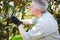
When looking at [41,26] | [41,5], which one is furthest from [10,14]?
[41,26]

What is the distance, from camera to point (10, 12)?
6.77 meters

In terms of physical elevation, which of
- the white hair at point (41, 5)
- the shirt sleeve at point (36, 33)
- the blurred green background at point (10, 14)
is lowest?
the blurred green background at point (10, 14)

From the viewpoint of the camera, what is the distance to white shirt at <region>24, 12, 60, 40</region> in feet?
17.3

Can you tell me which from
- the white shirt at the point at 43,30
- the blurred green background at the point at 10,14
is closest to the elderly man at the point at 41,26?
the white shirt at the point at 43,30

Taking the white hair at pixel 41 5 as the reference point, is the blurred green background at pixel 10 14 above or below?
below

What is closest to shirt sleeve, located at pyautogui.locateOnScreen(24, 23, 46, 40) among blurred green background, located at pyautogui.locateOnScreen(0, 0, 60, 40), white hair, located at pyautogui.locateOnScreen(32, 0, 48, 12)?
white hair, located at pyautogui.locateOnScreen(32, 0, 48, 12)

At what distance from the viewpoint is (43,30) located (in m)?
5.27

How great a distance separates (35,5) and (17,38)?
4.92 ft

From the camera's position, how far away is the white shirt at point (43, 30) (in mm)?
5273

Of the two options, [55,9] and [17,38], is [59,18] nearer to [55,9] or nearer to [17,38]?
[55,9]

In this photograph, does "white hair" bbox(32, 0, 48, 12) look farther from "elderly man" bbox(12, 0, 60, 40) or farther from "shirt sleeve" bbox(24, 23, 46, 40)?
"shirt sleeve" bbox(24, 23, 46, 40)

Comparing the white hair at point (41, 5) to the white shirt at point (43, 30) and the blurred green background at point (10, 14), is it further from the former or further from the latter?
the blurred green background at point (10, 14)

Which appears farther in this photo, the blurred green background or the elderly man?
the blurred green background

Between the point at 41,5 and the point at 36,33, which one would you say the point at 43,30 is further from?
the point at 41,5
